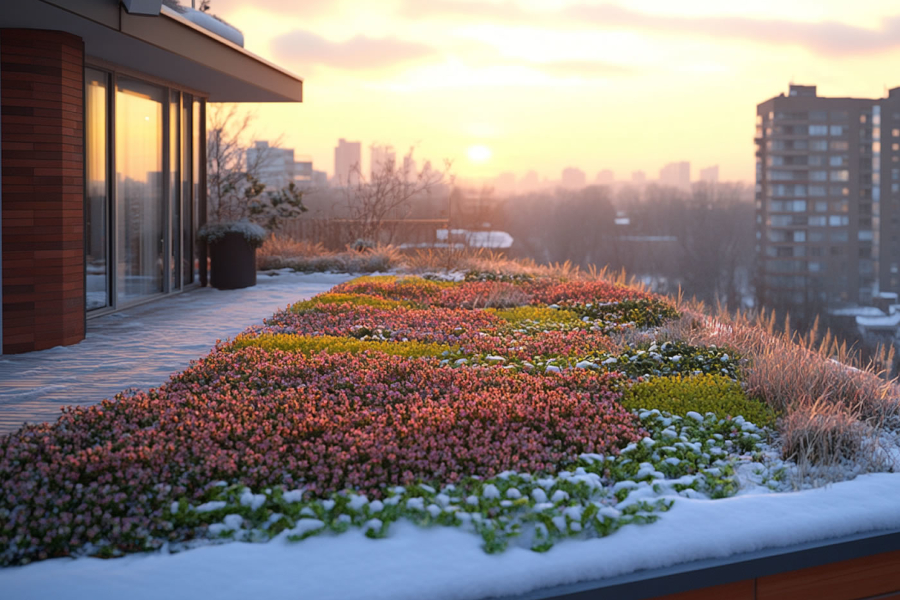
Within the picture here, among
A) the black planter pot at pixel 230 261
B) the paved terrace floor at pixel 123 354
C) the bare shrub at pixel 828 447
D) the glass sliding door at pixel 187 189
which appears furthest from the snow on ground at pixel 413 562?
the black planter pot at pixel 230 261

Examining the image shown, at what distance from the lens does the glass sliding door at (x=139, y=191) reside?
830cm

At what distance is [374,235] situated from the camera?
1744 centimetres

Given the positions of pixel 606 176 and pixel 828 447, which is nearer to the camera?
pixel 828 447

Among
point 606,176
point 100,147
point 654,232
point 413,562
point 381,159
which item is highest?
point 606,176

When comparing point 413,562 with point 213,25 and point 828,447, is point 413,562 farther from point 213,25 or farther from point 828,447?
point 213,25

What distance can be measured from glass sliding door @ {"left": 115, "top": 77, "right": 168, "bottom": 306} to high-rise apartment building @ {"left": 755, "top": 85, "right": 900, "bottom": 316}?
67.0 metres

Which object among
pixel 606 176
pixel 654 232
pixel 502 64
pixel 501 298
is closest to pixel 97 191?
pixel 501 298

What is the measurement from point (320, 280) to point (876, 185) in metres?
75.2

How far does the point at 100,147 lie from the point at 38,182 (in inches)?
62.5

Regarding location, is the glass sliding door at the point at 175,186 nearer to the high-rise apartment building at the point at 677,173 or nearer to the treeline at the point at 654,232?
the treeline at the point at 654,232

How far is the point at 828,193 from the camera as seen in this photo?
76.6 metres

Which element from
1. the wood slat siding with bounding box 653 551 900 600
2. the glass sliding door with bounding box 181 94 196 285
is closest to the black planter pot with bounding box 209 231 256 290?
the glass sliding door with bounding box 181 94 196 285

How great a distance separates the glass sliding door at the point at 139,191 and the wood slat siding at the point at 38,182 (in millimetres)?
1717

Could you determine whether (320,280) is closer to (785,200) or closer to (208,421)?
(208,421)
